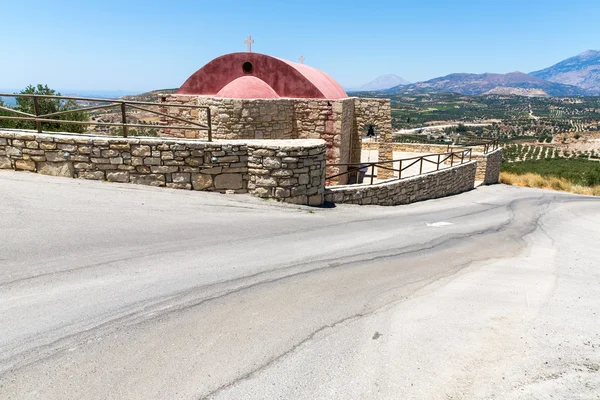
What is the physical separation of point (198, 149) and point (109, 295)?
4265mm

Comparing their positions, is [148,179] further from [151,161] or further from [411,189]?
[411,189]

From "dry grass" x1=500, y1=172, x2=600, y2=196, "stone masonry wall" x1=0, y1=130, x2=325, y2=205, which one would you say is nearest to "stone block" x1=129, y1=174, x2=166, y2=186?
"stone masonry wall" x1=0, y1=130, x2=325, y2=205

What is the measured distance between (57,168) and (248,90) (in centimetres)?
593

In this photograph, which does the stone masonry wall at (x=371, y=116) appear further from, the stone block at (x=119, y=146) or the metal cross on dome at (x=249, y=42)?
the stone block at (x=119, y=146)

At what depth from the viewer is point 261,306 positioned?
4.20 metres

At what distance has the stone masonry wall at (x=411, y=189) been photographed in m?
9.90

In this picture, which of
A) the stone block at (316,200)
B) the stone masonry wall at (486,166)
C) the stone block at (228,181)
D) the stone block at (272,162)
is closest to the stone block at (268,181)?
the stone block at (272,162)

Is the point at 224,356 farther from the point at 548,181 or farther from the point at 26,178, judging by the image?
the point at 548,181

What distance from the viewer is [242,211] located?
7500 mm

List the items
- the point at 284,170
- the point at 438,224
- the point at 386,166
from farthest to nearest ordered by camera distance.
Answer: the point at 386,166 < the point at 438,224 < the point at 284,170

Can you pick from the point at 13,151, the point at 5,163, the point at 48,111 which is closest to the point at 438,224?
the point at 13,151

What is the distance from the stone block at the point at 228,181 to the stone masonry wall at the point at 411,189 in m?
2.31

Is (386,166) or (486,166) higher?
(386,166)

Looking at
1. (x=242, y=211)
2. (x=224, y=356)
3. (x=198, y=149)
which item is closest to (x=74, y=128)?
(x=198, y=149)
